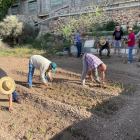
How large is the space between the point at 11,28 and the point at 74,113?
1183 centimetres

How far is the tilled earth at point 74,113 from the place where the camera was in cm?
299

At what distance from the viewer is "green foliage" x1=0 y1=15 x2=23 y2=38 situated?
13.1 meters

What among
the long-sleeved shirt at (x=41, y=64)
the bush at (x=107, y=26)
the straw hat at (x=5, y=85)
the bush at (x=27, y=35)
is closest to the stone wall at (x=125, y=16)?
the bush at (x=107, y=26)

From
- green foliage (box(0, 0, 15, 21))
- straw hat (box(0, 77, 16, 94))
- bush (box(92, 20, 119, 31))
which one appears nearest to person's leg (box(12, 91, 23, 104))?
straw hat (box(0, 77, 16, 94))

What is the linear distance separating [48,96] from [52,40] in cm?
854

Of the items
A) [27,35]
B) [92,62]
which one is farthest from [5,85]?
[27,35]

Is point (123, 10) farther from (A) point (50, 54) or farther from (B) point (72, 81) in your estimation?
(B) point (72, 81)

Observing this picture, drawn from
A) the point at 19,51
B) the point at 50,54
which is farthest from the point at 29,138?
the point at 19,51

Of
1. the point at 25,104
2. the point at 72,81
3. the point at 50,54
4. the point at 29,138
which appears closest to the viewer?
the point at 29,138

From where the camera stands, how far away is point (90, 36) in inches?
408

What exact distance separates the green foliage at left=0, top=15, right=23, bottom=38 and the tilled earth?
9.06 m

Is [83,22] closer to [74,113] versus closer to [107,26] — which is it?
[107,26]

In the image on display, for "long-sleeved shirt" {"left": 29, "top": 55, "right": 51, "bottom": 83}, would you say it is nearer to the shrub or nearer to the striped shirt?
the striped shirt

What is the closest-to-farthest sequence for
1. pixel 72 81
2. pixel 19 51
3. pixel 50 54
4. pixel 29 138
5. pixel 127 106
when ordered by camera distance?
pixel 29 138
pixel 127 106
pixel 72 81
pixel 50 54
pixel 19 51
